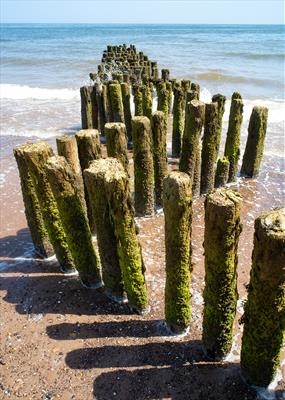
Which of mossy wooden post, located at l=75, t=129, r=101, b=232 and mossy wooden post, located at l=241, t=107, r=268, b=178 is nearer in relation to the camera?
mossy wooden post, located at l=75, t=129, r=101, b=232

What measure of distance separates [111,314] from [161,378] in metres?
1.08

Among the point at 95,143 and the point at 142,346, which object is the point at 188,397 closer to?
the point at 142,346

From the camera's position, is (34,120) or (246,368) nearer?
(246,368)

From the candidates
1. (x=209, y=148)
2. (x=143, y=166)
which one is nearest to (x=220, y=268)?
(x=143, y=166)

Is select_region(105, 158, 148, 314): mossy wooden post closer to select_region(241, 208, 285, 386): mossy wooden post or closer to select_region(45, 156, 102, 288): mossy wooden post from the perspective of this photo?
select_region(45, 156, 102, 288): mossy wooden post

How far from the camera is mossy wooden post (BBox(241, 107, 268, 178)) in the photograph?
793 cm

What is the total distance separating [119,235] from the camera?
4.46m

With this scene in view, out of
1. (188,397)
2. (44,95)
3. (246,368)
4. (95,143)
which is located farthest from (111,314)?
(44,95)

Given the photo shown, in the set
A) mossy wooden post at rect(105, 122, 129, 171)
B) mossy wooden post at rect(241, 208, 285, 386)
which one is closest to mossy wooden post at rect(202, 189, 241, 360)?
mossy wooden post at rect(241, 208, 285, 386)

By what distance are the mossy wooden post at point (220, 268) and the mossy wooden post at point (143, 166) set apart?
281cm

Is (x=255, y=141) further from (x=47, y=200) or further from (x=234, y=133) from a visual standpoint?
(x=47, y=200)

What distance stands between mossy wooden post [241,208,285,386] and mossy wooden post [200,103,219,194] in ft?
13.0

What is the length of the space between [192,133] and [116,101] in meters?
3.78

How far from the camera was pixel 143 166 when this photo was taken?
639 cm
